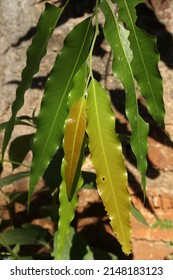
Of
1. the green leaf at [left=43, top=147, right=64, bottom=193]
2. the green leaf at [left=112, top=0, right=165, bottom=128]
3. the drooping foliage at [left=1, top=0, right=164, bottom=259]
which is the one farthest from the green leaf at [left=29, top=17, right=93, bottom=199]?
the green leaf at [left=43, top=147, right=64, bottom=193]

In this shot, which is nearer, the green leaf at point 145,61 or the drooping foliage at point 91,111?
the drooping foliage at point 91,111


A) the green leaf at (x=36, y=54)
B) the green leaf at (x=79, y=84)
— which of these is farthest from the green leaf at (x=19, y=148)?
the green leaf at (x=79, y=84)

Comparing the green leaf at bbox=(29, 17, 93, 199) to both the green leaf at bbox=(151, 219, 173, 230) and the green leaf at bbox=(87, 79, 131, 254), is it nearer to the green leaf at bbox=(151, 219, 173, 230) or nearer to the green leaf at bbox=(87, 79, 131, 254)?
the green leaf at bbox=(87, 79, 131, 254)

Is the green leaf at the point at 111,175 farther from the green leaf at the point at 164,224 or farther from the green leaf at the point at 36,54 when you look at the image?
the green leaf at the point at 164,224

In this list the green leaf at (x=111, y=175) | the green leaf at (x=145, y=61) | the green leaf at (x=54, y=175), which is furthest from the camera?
the green leaf at (x=54, y=175)

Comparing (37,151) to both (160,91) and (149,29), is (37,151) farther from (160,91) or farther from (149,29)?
(149,29)
